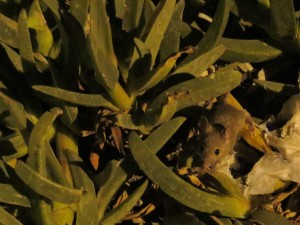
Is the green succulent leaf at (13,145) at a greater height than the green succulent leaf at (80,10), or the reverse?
the green succulent leaf at (80,10)

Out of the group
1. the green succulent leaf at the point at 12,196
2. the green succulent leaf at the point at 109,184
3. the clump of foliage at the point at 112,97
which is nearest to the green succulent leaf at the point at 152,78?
the clump of foliage at the point at 112,97

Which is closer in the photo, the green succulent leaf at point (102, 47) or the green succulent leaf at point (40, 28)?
the green succulent leaf at point (102, 47)

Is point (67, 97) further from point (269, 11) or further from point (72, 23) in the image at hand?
point (269, 11)

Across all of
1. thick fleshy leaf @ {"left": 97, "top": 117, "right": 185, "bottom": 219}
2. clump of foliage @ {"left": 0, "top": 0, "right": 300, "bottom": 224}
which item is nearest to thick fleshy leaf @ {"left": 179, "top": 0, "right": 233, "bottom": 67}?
clump of foliage @ {"left": 0, "top": 0, "right": 300, "bottom": 224}

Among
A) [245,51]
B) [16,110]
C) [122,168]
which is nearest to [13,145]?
[16,110]

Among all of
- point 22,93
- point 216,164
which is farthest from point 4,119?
point 216,164

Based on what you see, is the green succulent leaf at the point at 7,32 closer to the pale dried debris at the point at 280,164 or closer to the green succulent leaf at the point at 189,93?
the green succulent leaf at the point at 189,93
